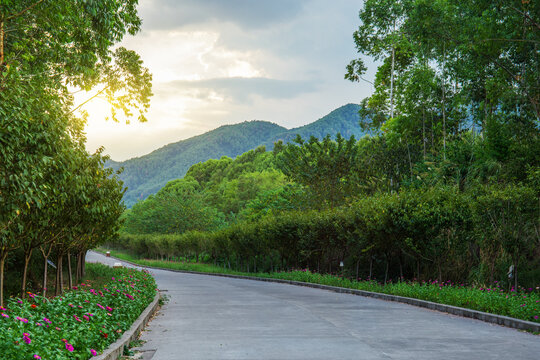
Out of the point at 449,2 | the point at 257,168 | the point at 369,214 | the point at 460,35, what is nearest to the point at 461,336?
the point at 369,214

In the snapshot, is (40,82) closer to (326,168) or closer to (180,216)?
(326,168)

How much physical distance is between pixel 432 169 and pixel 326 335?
21.6 m

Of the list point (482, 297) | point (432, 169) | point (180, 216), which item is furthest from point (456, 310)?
point (180, 216)

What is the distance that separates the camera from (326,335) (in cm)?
1067

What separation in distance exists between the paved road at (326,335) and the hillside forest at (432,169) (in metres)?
5.03

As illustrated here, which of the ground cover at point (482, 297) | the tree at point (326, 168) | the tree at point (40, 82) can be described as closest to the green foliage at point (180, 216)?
the tree at point (326, 168)

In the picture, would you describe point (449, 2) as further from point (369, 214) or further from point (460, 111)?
point (460, 111)

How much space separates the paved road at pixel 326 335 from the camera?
8711mm

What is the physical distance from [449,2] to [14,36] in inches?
815

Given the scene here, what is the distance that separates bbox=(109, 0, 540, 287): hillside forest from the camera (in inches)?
795

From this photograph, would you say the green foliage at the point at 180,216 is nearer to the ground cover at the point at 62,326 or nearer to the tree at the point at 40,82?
the tree at the point at 40,82

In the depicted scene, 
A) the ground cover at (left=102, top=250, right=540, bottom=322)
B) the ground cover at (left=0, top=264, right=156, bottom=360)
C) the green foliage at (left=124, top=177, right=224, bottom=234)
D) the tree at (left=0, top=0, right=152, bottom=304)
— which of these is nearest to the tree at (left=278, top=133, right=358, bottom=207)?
the ground cover at (left=102, top=250, right=540, bottom=322)

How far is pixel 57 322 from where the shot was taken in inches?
318

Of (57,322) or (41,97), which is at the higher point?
(41,97)
